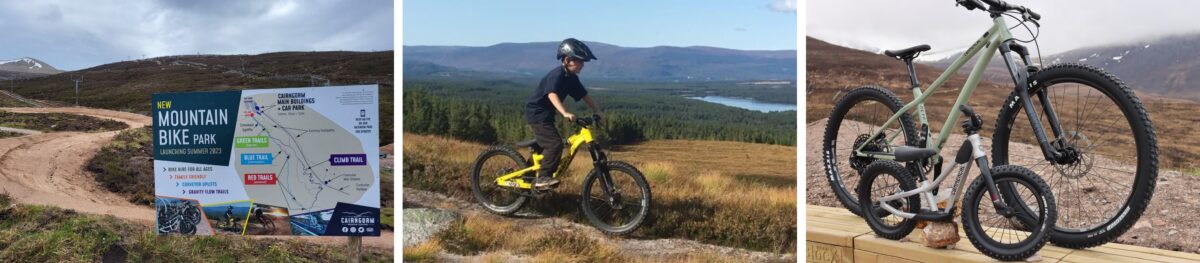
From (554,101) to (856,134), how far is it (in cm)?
159

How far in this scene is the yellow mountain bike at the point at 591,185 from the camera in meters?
5.14

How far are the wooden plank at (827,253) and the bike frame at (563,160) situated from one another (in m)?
1.20

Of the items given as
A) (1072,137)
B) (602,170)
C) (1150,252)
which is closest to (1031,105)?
(1072,137)

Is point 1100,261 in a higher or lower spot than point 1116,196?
lower

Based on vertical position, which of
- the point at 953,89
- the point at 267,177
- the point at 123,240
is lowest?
the point at 123,240

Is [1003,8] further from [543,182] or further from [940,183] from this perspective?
[543,182]

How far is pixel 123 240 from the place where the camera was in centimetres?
682

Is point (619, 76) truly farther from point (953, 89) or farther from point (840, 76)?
point (953, 89)

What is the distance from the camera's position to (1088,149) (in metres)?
3.54

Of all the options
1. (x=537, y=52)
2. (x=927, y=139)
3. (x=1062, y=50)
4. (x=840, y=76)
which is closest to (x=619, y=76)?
(x=537, y=52)

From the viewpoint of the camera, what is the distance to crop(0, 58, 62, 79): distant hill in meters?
7.65

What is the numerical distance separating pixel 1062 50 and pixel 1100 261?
981 millimetres

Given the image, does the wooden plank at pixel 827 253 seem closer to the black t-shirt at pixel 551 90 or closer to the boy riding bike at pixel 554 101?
the boy riding bike at pixel 554 101

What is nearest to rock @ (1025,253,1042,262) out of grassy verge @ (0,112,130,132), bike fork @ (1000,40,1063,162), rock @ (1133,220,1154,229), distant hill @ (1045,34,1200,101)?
bike fork @ (1000,40,1063,162)
